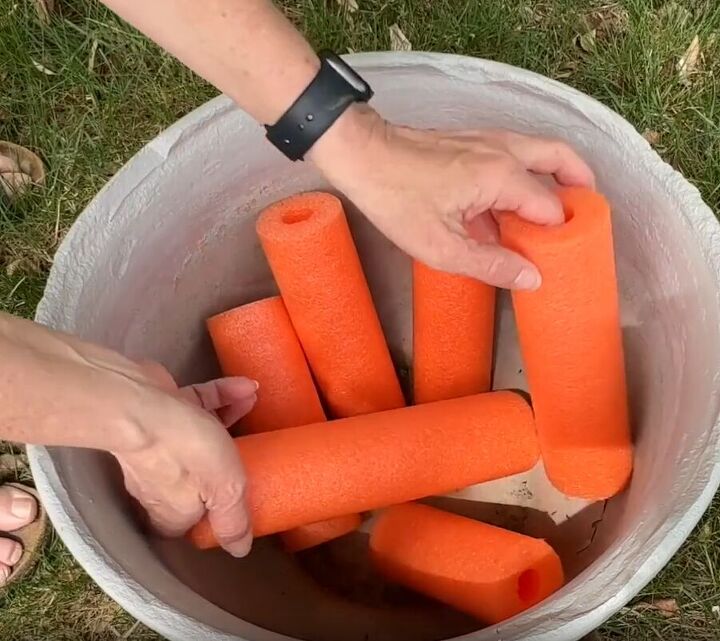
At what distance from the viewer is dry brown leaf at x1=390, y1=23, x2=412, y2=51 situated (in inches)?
56.8

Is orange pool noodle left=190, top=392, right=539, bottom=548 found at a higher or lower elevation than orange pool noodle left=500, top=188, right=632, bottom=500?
lower

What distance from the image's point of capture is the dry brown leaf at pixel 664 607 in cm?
117

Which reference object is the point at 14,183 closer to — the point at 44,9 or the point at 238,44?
the point at 44,9

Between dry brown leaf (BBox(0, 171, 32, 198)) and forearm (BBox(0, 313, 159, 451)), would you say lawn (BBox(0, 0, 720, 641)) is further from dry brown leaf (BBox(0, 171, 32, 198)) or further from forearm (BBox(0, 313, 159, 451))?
forearm (BBox(0, 313, 159, 451))

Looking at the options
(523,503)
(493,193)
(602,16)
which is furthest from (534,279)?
(602,16)

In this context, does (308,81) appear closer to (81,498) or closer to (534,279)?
(534,279)

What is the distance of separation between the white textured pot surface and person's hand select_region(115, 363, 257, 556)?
0.05 metres

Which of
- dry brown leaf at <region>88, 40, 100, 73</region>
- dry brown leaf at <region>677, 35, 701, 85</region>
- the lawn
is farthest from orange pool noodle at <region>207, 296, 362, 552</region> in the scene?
dry brown leaf at <region>677, 35, 701, 85</region>

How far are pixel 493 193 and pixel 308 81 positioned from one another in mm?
189

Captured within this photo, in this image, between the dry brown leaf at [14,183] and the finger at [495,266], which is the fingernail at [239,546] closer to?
the finger at [495,266]

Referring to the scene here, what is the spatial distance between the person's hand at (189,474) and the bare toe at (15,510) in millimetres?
497

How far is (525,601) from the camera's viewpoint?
0.94m

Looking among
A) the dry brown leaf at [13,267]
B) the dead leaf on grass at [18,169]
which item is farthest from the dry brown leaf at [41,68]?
the dry brown leaf at [13,267]

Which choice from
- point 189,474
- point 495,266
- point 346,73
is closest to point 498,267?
point 495,266
